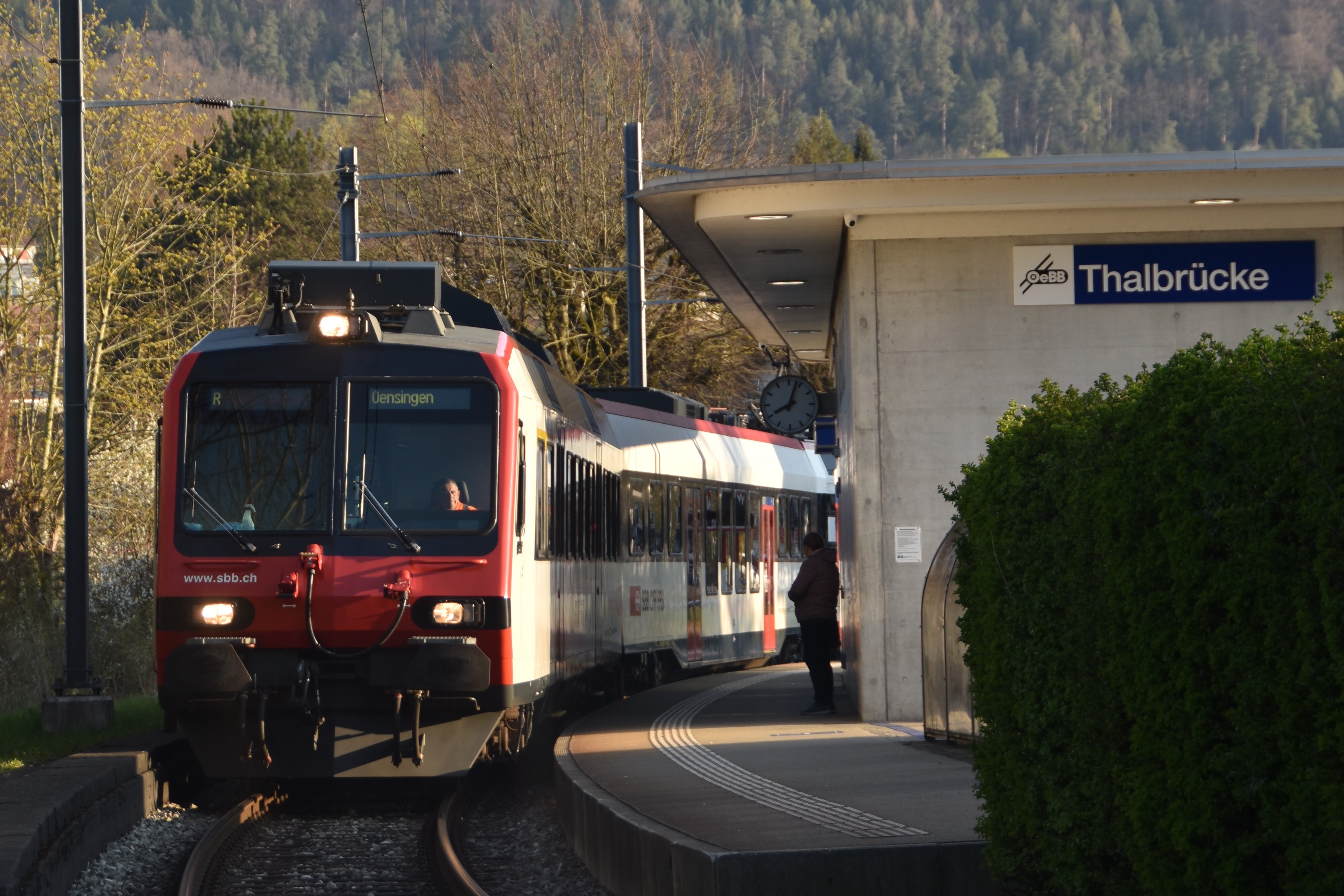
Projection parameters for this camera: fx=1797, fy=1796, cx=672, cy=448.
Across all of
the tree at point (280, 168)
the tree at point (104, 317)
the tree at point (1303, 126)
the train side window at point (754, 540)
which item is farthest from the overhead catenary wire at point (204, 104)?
the tree at point (1303, 126)

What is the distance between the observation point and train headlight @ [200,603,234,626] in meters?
11.4

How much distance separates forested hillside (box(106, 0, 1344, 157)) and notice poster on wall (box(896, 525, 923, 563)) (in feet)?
401

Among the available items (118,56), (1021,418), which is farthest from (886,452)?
(118,56)

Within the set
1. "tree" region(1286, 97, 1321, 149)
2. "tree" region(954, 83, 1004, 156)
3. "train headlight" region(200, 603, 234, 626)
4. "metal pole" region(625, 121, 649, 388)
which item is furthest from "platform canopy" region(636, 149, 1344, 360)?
"tree" region(954, 83, 1004, 156)

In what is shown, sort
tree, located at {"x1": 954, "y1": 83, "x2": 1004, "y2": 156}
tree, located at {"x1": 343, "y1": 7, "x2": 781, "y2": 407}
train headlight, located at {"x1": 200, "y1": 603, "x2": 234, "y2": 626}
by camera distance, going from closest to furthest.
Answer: train headlight, located at {"x1": 200, "y1": 603, "x2": 234, "y2": 626} < tree, located at {"x1": 343, "y1": 7, "x2": 781, "y2": 407} < tree, located at {"x1": 954, "y1": 83, "x2": 1004, "y2": 156}

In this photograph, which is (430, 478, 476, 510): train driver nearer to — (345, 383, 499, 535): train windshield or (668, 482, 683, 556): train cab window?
(345, 383, 499, 535): train windshield

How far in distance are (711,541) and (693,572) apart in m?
0.90

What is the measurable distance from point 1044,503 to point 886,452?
8.26m

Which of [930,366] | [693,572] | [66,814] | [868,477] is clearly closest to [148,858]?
[66,814]

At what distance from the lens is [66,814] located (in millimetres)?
9648

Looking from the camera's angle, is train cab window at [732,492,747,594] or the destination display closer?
the destination display

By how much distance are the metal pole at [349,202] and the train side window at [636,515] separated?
24.9 ft

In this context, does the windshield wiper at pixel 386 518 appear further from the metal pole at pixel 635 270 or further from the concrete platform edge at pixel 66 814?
the metal pole at pixel 635 270

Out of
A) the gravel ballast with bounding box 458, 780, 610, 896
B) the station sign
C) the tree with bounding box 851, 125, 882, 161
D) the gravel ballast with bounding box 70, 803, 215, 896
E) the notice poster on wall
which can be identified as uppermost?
the tree with bounding box 851, 125, 882, 161
